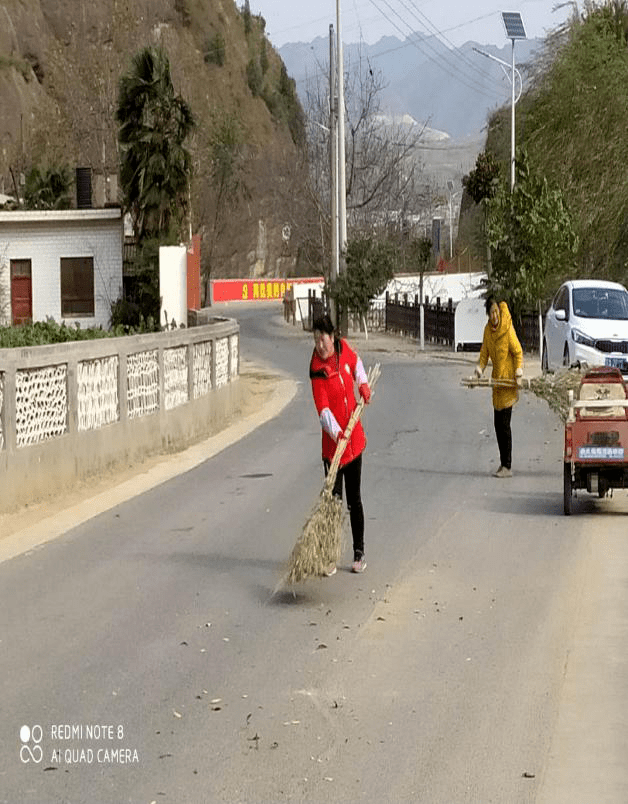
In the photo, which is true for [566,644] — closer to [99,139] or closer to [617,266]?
[617,266]

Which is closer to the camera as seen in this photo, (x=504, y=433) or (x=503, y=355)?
(x=504, y=433)

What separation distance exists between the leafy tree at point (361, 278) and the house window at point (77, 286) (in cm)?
794

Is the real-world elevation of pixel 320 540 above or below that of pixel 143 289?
below

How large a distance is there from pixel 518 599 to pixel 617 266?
121ft

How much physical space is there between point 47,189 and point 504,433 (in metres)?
50.9

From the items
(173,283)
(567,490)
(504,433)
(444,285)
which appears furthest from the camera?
(444,285)

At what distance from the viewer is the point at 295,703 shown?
730cm

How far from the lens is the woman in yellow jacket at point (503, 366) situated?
15.9 m

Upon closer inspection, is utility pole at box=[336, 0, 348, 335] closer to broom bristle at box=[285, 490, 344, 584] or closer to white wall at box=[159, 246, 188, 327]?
white wall at box=[159, 246, 188, 327]

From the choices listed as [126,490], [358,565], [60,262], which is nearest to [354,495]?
[358,565]

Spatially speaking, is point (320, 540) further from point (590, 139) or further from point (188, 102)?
point (188, 102)

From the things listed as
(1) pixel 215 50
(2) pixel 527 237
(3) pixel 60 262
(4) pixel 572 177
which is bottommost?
(3) pixel 60 262

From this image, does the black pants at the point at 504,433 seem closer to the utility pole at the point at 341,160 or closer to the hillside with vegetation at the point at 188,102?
the utility pole at the point at 341,160

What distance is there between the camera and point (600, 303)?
29109mm
